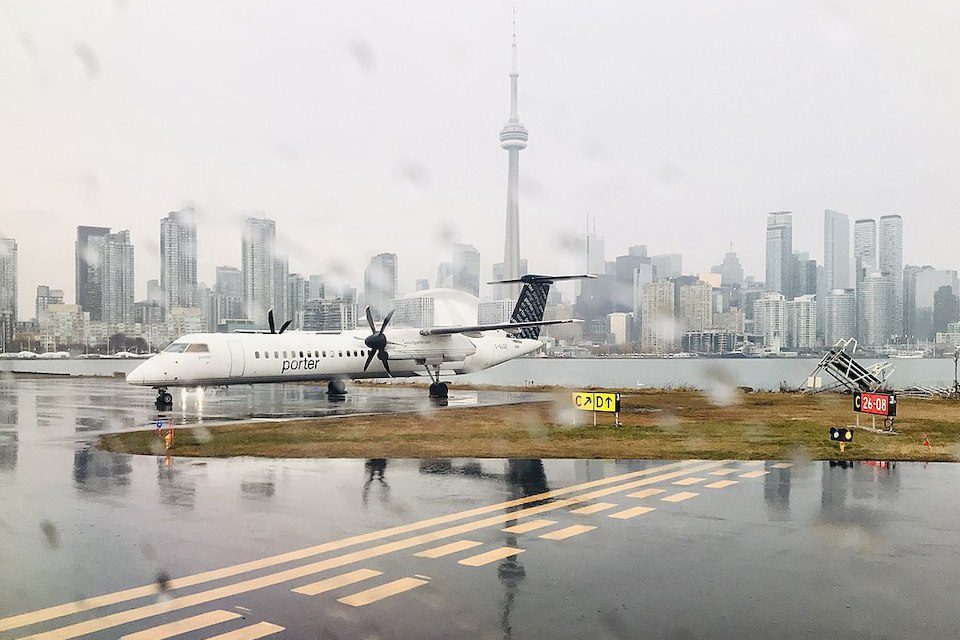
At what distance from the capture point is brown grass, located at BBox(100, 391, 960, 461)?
2091cm

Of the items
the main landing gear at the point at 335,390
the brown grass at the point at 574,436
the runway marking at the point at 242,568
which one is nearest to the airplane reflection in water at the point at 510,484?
the runway marking at the point at 242,568

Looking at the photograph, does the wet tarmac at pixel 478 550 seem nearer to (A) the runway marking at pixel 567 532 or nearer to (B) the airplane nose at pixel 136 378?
(A) the runway marking at pixel 567 532

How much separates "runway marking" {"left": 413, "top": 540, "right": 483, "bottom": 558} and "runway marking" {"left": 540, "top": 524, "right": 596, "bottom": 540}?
3.95 ft

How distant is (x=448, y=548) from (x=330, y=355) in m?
29.9

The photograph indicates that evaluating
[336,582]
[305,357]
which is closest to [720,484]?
[336,582]

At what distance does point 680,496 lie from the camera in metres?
15.1

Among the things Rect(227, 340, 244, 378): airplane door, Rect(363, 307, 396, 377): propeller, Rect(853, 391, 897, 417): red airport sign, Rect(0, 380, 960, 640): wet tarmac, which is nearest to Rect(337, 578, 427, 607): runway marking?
Rect(0, 380, 960, 640): wet tarmac

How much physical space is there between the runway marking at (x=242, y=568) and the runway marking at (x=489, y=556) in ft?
6.05

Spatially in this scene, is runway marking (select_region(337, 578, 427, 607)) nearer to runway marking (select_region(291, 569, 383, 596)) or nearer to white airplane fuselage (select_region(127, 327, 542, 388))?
runway marking (select_region(291, 569, 383, 596))

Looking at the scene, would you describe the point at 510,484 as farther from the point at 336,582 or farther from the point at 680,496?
the point at 336,582

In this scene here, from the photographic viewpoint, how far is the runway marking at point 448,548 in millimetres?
10747

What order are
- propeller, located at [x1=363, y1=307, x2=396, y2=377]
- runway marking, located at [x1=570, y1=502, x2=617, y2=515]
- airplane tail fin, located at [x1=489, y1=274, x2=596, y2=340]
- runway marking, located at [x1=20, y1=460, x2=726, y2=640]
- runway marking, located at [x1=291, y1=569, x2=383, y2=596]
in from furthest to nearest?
airplane tail fin, located at [x1=489, y1=274, x2=596, y2=340], propeller, located at [x1=363, y1=307, x2=396, y2=377], runway marking, located at [x1=570, y1=502, x2=617, y2=515], runway marking, located at [x1=291, y1=569, x2=383, y2=596], runway marking, located at [x1=20, y1=460, x2=726, y2=640]

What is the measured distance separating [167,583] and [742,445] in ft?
57.4

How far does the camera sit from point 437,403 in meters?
39.3
